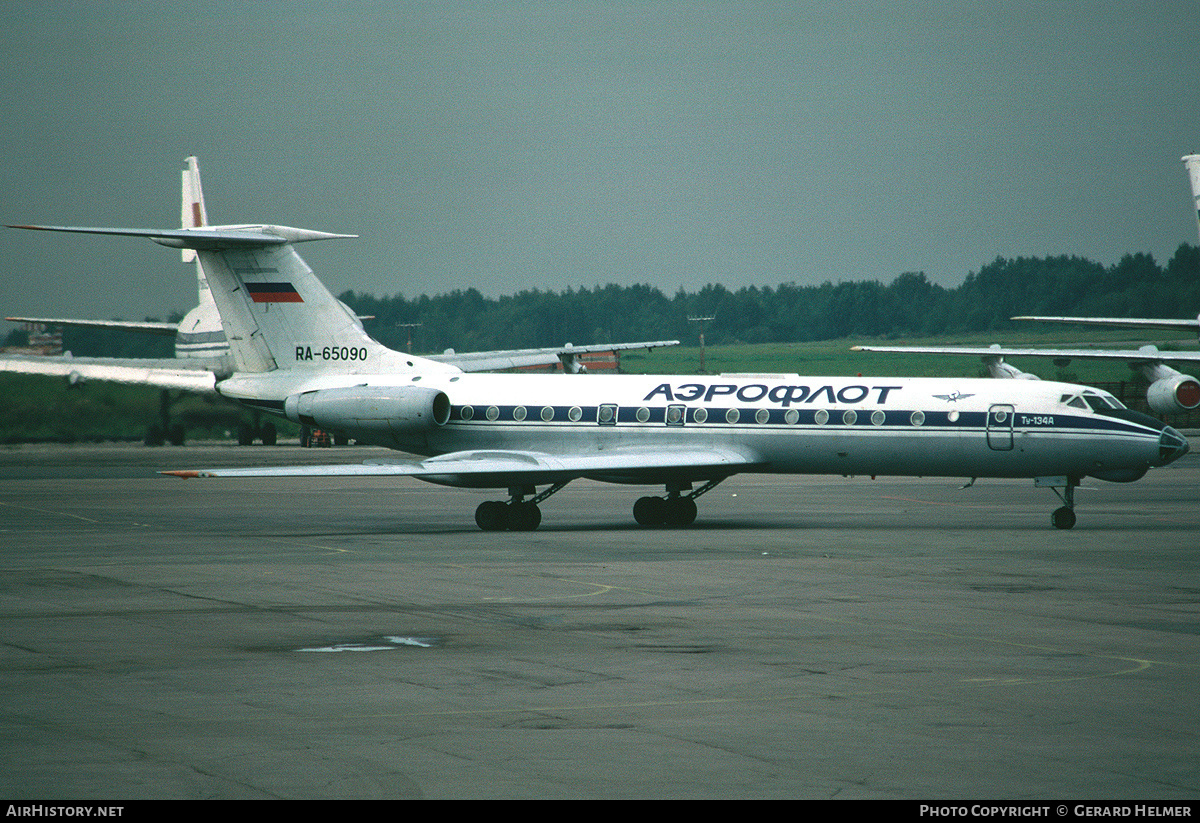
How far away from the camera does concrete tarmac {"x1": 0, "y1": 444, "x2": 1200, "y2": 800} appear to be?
27.8 feet

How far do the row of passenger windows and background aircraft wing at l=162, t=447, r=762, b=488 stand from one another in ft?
2.19

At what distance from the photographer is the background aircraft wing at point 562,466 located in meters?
25.9

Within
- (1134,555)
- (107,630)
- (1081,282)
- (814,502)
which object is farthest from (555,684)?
(1081,282)

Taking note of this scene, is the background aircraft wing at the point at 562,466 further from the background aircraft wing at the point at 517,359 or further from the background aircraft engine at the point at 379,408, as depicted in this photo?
the background aircraft wing at the point at 517,359

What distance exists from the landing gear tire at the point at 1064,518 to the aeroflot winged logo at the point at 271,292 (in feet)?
51.4

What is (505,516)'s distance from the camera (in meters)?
26.8

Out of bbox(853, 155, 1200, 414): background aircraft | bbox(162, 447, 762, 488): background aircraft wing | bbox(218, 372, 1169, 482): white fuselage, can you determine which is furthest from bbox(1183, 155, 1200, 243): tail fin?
bbox(162, 447, 762, 488): background aircraft wing

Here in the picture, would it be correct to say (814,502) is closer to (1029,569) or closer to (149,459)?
(1029,569)

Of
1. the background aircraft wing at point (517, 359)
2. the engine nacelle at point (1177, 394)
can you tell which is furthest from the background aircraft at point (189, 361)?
the engine nacelle at point (1177, 394)

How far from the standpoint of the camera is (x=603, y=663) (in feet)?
40.5

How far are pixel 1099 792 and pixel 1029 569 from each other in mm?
12111

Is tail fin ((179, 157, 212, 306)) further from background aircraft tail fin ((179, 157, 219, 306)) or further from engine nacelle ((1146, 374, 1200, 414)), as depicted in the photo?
engine nacelle ((1146, 374, 1200, 414))

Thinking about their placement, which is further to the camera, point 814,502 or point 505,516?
point 814,502

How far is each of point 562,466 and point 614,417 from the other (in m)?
2.01
